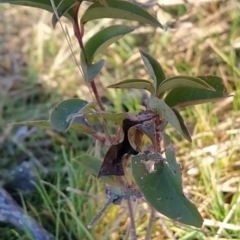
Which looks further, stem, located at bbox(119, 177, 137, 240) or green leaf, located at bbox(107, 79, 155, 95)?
stem, located at bbox(119, 177, 137, 240)

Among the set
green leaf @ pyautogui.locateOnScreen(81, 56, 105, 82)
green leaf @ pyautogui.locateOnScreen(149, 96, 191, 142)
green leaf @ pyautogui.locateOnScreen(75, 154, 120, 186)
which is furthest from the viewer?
green leaf @ pyautogui.locateOnScreen(75, 154, 120, 186)

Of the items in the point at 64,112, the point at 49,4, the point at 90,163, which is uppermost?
the point at 49,4

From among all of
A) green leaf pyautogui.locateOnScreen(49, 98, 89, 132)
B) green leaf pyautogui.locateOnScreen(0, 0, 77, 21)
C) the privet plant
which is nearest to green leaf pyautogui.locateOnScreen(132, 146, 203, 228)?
the privet plant

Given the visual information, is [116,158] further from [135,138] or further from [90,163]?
[90,163]

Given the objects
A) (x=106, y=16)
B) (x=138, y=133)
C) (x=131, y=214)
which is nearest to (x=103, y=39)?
(x=106, y=16)

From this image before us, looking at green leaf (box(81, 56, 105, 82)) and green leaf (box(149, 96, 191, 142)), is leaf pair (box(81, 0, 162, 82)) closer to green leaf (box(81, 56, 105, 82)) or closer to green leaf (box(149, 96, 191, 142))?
green leaf (box(81, 56, 105, 82))

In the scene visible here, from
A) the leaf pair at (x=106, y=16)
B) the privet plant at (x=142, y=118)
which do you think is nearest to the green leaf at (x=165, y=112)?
the privet plant at (x=142, y=118)
